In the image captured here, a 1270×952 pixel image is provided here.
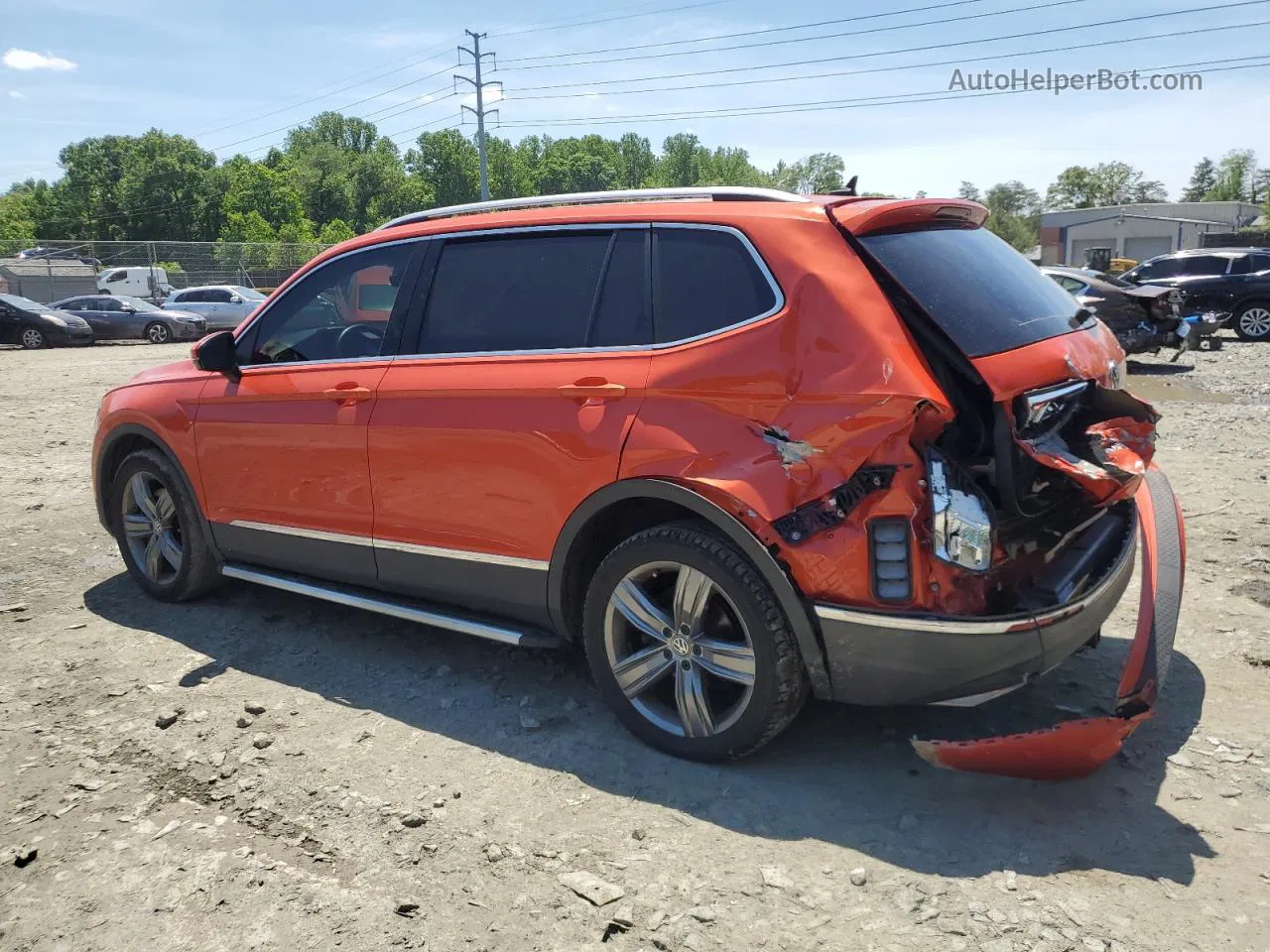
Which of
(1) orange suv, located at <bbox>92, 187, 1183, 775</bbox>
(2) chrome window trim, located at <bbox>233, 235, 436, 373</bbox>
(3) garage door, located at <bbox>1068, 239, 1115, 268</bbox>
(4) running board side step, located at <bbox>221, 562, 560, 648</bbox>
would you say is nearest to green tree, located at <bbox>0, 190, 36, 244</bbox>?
(3) garage door, located at <bbox>1068, 239, 1115, 268</bbox>

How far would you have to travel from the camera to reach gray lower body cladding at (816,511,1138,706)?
2.82 metres

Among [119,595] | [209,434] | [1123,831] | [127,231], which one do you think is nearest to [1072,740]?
[1123,831]

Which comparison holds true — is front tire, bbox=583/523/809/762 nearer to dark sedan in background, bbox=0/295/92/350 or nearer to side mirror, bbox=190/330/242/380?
side mirror, bbox=190/330/242/380

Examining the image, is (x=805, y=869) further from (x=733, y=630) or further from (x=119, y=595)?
(x=119, y=595)

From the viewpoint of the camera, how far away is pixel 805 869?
2789 mm

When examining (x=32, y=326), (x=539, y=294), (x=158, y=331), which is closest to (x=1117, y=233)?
(x=158, y=331)

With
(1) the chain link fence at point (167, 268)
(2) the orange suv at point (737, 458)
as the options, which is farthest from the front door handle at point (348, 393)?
(1) the chain link fence at point (167, 268)

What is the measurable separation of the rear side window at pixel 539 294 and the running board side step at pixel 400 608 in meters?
1.06

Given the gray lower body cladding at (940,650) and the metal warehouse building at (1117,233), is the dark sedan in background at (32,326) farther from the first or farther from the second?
the metal warehouse building at (1117,233)

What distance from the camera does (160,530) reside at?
5.14 meters

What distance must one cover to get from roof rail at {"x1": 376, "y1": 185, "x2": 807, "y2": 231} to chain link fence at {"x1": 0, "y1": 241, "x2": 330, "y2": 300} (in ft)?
123

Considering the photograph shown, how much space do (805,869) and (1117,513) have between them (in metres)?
1.79

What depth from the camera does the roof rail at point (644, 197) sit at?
134 inches

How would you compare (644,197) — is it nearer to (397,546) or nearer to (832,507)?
(832,507)
